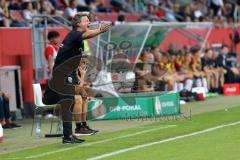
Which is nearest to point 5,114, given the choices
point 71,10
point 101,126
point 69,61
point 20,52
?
point 101,126

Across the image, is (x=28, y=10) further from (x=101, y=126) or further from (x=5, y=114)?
(x=101, y=126)

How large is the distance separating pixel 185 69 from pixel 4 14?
650 cm

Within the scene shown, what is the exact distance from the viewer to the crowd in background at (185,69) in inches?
848

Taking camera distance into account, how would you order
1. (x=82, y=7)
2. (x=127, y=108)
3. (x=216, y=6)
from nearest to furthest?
(x=127, y=108) < (x=82, y=7) < (x=216, y=6)

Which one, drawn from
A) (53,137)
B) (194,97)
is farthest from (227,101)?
(53,137)

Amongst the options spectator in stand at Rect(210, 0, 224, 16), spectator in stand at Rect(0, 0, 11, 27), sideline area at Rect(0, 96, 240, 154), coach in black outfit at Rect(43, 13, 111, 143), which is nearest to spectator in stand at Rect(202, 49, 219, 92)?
sideline area at Rect(0, 96, 240, 154)

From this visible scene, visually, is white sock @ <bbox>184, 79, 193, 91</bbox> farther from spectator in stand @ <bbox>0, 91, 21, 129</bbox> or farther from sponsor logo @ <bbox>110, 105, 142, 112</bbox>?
spectator in stand @ <bbox>0, 91, 21, 129</bbox>

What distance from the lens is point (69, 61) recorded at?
13023 millimetres

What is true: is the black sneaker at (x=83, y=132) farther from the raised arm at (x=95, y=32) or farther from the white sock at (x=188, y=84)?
the white sock at (x=188, y=84)

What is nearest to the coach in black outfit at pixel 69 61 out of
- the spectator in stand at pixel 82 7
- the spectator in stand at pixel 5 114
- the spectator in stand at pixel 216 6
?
the spectator in stand at pixel 5 114

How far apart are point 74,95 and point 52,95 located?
755 mm

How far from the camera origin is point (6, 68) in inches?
728

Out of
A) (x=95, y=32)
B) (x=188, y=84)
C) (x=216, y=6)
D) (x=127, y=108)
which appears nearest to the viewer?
(x=95, y=32)

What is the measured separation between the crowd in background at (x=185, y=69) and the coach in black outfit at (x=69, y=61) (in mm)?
7107
